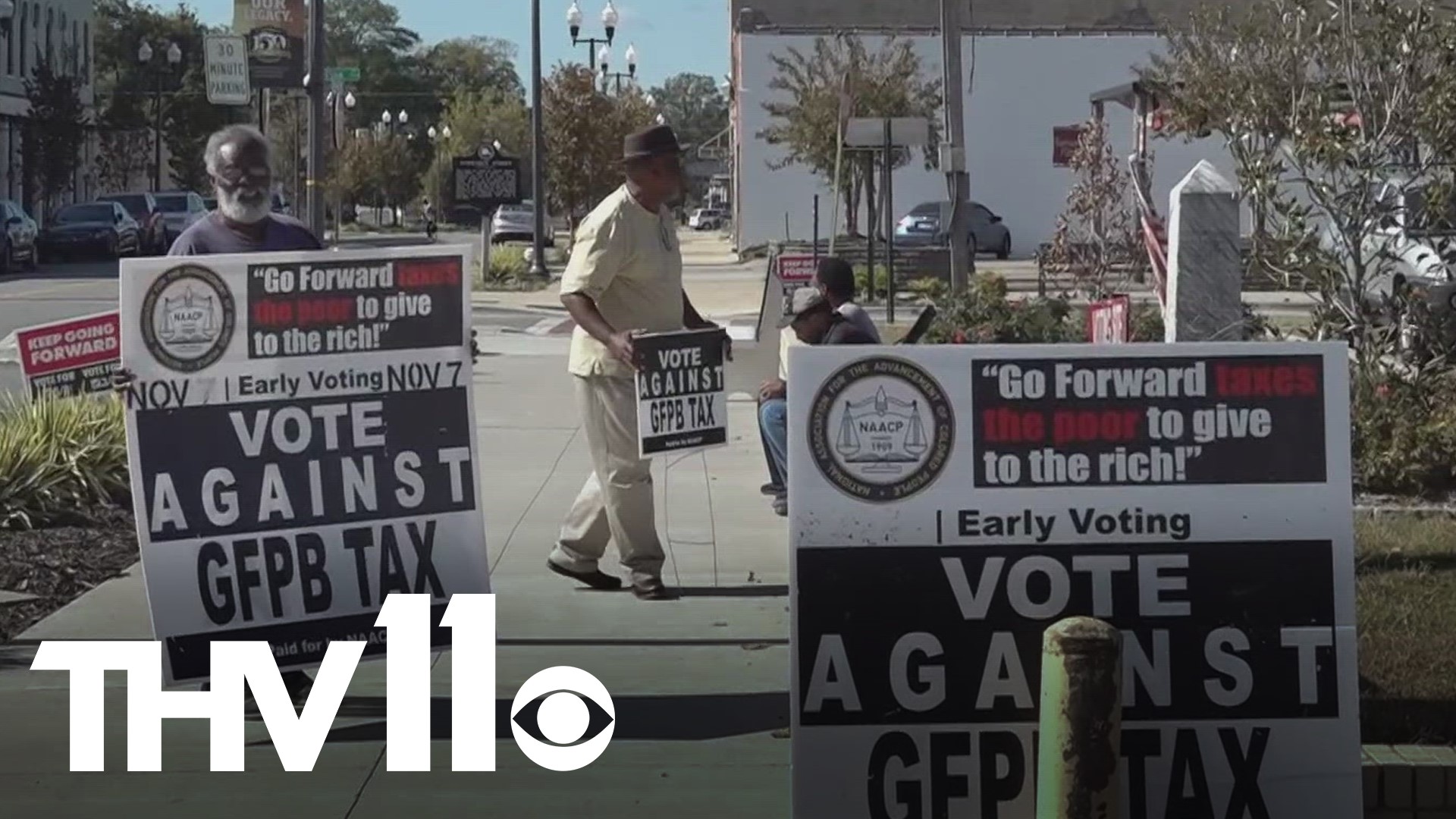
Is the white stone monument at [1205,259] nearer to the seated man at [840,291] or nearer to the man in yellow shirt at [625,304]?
the seated man at [840,291]

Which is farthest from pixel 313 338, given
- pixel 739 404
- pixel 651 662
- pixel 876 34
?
pixel 876 34

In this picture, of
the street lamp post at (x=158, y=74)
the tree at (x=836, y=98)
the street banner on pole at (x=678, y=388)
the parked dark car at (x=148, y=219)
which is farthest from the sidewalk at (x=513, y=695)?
the street lamp post at (x=158, y=74)

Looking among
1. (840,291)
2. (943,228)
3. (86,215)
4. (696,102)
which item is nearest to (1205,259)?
(840,291)

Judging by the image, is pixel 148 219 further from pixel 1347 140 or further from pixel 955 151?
pixel 1347 140

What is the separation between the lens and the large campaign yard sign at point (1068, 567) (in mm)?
5211

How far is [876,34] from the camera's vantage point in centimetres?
5038

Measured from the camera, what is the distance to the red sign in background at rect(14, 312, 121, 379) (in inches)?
439

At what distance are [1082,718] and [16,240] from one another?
3967 cm

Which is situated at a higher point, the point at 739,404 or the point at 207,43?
the point at 207,43

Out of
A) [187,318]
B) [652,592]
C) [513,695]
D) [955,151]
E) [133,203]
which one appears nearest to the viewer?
[187,318]

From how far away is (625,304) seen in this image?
8.38 m

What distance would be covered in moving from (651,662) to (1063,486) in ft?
8.85

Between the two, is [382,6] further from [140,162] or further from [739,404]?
[739,404]

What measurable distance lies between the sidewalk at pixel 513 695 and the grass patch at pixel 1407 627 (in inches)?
76.5
